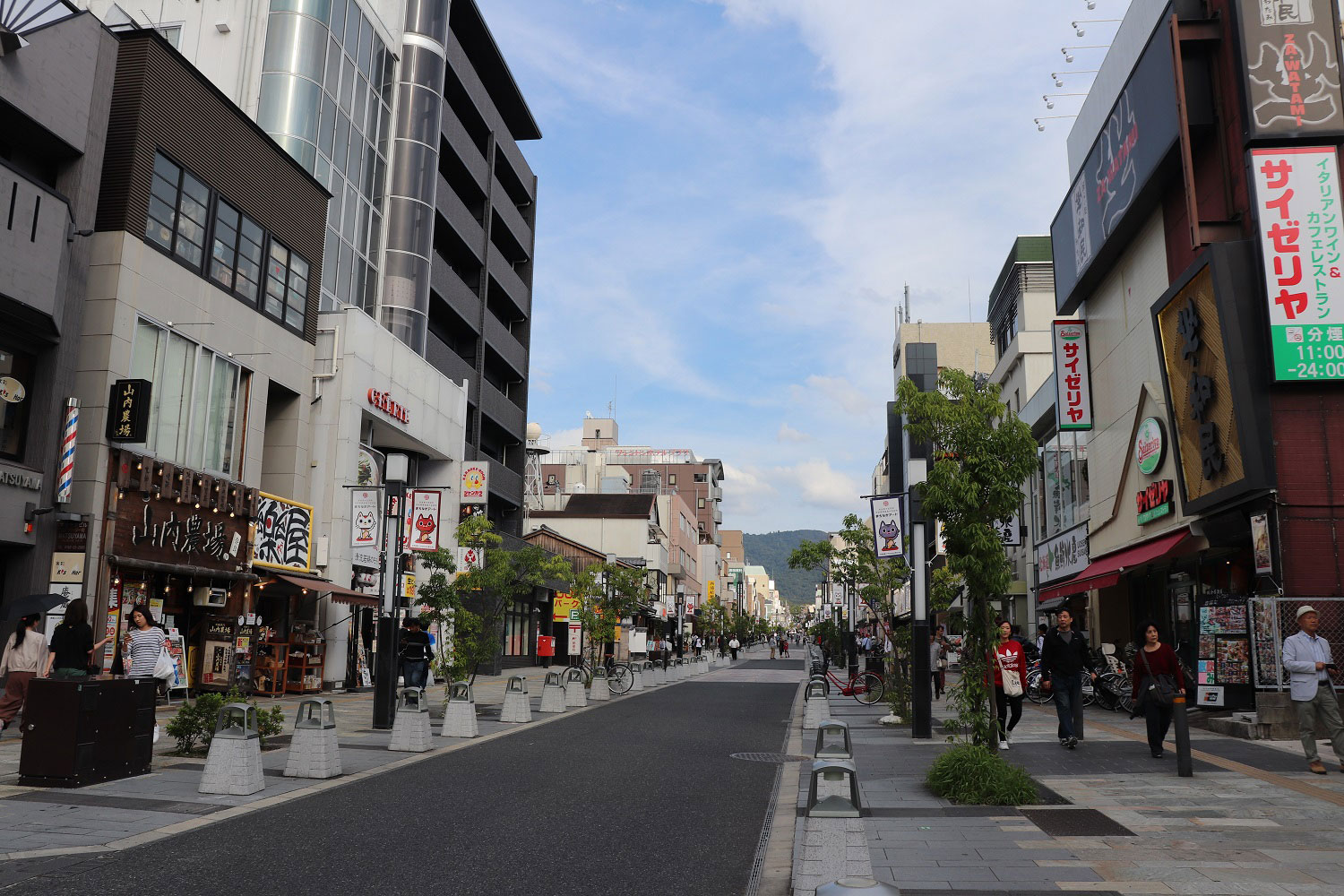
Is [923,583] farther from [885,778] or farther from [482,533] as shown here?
[482,533]

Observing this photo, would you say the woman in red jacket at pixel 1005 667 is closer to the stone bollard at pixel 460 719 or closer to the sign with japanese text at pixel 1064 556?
the stone bollard at pixel 460 719

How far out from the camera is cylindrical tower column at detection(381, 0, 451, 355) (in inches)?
1404

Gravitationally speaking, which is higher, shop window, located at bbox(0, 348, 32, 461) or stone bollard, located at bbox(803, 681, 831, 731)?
shop window, located at bbox(0, 348, 32, 461)

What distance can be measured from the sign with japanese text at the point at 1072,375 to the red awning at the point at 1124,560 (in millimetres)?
4351

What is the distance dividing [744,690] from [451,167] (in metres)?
26.0

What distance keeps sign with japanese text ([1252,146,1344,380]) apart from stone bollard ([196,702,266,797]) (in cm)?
1753

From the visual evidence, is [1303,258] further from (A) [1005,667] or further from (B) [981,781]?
(B) [981,781]

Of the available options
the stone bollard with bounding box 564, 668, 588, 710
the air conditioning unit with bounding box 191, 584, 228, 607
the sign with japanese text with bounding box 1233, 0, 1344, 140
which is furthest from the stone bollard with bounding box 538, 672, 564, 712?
the sign with japanese text with bounding box 1233, 0, 1344, 140

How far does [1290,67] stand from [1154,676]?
41.4 feet

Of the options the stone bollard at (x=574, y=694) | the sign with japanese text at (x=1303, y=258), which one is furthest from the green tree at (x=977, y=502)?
the stone bollard at (x=574, y=694)

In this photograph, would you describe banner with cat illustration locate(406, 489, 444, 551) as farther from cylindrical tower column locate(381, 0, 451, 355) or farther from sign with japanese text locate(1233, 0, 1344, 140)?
sign with japanese text locate(1233, 0, 1344, 140)

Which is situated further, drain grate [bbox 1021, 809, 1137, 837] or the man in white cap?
the man in white cap

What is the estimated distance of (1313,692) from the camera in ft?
39.7

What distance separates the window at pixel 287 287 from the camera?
26.0 m
